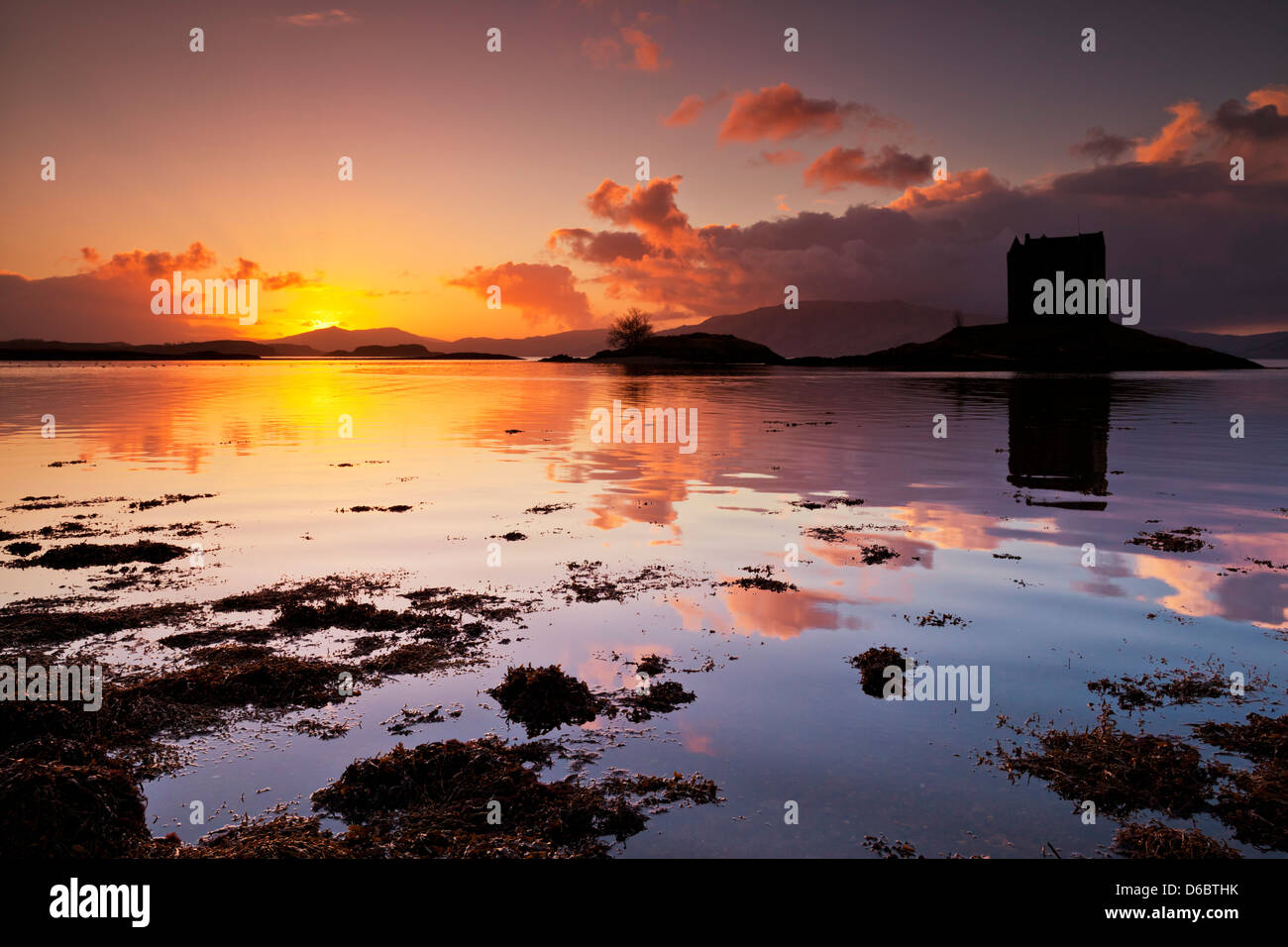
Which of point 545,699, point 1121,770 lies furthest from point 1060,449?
point 545,699

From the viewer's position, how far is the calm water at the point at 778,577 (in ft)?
25.2

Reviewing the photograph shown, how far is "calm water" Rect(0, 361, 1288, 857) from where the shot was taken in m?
7.68

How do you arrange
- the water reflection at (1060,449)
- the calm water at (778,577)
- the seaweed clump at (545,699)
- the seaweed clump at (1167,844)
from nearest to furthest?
the seaweed clump at (1167,844) → the calm water at (778,577) → the seaweed clump at (545,699) → the water reflection at (1060,449)

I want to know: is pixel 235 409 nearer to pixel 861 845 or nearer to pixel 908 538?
pixel 908 538

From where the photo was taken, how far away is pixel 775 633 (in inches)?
475

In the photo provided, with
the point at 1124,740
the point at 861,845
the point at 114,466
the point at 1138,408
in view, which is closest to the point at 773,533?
the point at 1124,740

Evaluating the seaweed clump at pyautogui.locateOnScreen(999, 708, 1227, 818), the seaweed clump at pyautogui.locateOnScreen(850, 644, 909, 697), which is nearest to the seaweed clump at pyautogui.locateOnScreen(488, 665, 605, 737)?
the seaweed clump at pyautogui.locateOnScreen(850, 644, 909, 697)

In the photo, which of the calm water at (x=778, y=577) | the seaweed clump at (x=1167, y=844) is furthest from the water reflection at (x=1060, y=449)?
the seaweed clump at (x=1167, y=844)

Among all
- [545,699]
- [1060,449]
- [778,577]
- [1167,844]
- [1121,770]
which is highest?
[1060,449]

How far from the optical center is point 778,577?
15.2 meters

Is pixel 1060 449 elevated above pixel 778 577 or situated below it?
above

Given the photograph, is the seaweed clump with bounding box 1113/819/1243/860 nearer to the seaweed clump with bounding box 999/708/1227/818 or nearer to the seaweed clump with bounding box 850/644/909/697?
the seaweed clump with bounding box 999/708/1227/818

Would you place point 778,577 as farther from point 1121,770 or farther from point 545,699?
point 1121,770

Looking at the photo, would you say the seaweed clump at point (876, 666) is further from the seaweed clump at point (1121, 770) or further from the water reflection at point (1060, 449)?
the water reflection at point (1060, 449)
